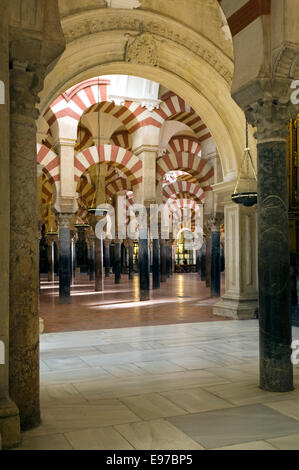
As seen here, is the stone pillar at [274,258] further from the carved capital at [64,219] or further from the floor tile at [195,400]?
the carved capital at [64,219]

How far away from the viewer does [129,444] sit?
2.25 meters

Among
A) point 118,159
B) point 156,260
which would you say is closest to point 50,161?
point 118,159

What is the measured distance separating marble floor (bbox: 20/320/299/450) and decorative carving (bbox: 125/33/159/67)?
381 cm

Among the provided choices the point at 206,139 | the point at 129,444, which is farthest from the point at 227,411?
the point at 206,139

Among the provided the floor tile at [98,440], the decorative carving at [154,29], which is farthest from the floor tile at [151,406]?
the decorative carving at [154,29]

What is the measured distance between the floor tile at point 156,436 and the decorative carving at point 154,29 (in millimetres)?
4608

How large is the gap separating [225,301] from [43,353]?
3312 millimetres

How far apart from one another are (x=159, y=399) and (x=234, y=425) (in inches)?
25.2

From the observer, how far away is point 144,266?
33.3 feet

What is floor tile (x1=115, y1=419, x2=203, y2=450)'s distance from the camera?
7.29ft

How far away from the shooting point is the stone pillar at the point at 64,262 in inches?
371

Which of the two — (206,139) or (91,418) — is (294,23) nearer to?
(91,418)

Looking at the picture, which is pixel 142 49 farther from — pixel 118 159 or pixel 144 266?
pixel 144 266

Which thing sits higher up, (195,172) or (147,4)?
(147,4)
